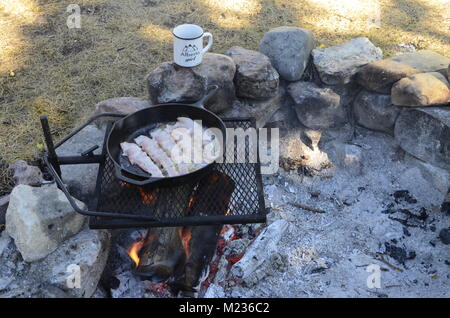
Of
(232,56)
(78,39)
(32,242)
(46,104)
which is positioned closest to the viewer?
(32,242)

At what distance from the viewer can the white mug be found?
3613mm

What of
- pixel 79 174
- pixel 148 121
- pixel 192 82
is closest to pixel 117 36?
pixel 192 82

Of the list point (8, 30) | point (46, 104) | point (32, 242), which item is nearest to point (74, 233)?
point (32, 242)

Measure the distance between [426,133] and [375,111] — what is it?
1.69ft

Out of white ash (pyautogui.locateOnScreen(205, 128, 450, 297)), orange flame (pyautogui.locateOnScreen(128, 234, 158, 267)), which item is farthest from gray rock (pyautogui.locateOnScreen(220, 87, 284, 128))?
orange flame (pyautogui.locateOnScreen(128, 234, 158, 267))

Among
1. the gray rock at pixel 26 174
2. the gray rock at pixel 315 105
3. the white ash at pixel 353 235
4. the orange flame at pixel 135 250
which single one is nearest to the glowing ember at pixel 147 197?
the orange flame at pixel 135 250

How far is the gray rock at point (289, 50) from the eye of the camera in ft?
13.8

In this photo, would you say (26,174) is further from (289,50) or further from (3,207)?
(289,50)

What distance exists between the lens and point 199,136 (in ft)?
10.5

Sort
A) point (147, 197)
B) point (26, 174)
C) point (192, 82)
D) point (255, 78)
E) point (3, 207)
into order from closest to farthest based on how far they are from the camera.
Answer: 1. point (147, 197)
2. point (3, 207)
3. point (26, 174)
4. point (192, 82)
5. point (255, 78)

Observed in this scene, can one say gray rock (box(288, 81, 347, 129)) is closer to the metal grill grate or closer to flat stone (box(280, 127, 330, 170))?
flat stone (box(280, 127, 330, 170))

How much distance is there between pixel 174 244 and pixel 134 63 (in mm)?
2882

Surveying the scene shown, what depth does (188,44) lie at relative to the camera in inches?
143

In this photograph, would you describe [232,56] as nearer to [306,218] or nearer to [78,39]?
[306,218]
